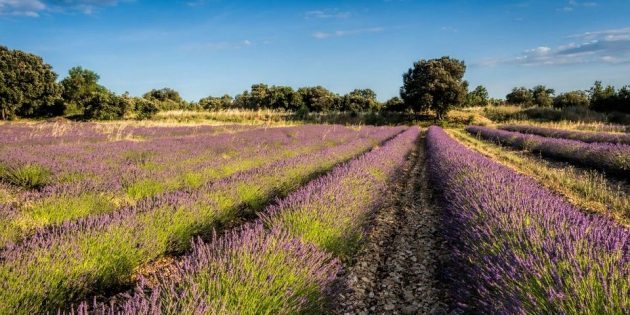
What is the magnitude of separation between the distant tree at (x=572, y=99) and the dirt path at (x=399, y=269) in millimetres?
55816

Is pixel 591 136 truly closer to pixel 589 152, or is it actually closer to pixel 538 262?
pixel 589 152

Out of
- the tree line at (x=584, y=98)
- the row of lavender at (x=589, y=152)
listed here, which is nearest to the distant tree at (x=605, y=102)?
the tree line at (x=584, y=98)

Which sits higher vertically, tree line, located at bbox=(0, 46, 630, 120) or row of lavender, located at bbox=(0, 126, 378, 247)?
Result: tree line, located at bbox=(0, 46, 630, 120)

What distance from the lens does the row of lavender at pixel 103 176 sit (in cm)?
457

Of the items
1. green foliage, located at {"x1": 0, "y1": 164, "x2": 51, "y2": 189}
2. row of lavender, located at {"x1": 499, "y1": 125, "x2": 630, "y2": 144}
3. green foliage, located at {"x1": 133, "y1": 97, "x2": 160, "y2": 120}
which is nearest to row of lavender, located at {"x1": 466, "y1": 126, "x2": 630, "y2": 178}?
row of lavender, located at {"x1": 499, "y1": 125, "x2": 630, "y2": 144}

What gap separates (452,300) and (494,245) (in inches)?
31.6

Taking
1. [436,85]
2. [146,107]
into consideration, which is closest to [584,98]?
[436,85]

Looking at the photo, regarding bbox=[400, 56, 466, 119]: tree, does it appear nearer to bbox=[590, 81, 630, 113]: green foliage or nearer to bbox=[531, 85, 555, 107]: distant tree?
bbox=[590, 81, 630, 113]: green foliage

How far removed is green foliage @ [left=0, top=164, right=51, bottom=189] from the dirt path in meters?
6.31

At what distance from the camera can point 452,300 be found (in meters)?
3.26

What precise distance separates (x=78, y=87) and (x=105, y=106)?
64.4 ft

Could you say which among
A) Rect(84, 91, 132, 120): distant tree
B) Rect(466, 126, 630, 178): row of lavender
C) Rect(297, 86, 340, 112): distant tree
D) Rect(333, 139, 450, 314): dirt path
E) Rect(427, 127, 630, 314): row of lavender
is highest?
Rect(297, 86, 340, 112): distant tree

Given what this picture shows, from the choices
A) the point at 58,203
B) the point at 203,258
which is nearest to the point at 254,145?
the point at 58,203

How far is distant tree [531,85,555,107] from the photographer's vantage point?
60406 mm
